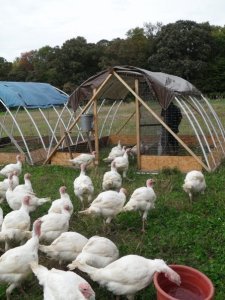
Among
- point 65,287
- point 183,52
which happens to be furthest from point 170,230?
point 183,52

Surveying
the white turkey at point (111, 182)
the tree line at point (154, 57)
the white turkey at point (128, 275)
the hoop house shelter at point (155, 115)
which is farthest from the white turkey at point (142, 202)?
the tree line at point (154, 57)

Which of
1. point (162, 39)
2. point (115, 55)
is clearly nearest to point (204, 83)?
point (162, 39)

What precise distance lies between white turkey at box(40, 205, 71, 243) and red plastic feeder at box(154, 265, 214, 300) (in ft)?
6.70

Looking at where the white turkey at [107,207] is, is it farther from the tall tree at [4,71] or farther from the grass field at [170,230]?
the tall tree at [4,71]

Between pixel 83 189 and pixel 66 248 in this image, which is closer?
pixel 66 248

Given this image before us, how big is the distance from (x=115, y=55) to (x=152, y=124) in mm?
32153

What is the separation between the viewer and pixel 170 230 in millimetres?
6539

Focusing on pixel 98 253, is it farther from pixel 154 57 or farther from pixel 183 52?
pixel 183 52

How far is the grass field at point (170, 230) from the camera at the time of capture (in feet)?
16.9

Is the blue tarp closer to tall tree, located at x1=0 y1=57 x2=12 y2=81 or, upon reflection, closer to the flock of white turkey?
the flock of white turkey

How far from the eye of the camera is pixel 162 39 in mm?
42188

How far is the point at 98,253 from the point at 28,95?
9.79 metres

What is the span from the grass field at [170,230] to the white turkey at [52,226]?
351mm

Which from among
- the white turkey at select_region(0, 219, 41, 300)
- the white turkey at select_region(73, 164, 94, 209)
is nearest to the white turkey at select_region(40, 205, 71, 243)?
the white turkey at select_region(0, 219, 41, 300)
